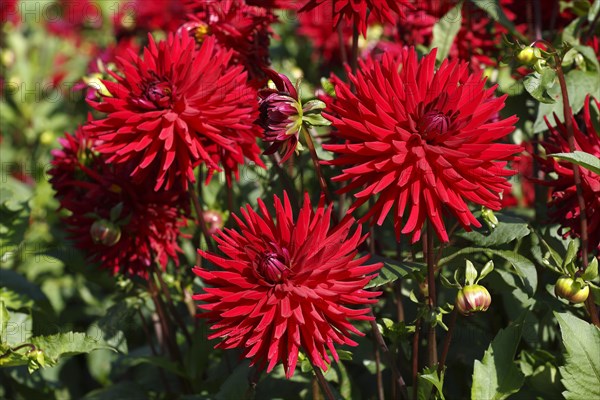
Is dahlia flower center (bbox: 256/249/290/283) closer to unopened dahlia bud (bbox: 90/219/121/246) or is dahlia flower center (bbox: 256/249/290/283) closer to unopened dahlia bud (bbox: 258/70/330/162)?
unopened dahlia bud (bbox: 258/70/330/162)

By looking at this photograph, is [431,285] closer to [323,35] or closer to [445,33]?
[445,33]

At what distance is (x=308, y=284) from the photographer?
2.95ft

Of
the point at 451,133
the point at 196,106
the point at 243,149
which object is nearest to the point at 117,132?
the point at 196,106

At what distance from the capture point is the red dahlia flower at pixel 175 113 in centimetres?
105

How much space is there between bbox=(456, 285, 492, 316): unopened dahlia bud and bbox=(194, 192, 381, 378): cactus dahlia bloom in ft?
0.42

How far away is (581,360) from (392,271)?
0.29 m

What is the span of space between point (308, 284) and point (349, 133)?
0.20 meters

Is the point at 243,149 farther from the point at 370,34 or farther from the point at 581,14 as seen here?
the point at 370,34

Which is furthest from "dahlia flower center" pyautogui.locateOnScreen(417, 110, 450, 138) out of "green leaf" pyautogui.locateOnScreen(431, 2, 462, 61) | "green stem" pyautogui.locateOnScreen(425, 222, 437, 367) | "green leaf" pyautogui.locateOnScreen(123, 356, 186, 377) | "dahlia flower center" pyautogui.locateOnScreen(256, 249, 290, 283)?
"green leaf" pyautogui.locateOnScreen(123, 356, 186, 377)

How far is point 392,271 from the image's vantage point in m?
1.00

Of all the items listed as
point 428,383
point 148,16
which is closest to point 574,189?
point 428,383

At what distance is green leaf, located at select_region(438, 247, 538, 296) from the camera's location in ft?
3.48

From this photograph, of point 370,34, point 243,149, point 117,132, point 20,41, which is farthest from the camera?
point 20,41

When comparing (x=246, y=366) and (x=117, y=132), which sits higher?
Answer: (x=117, y=132)
